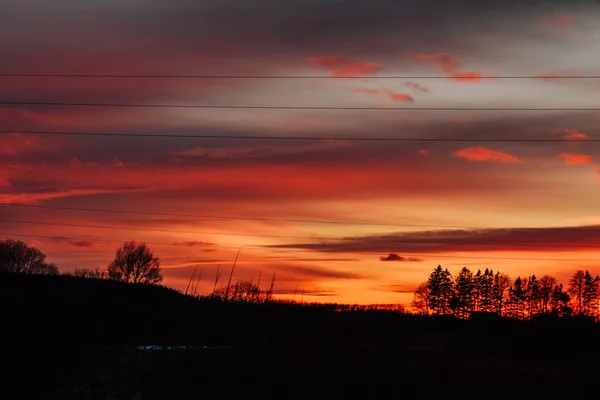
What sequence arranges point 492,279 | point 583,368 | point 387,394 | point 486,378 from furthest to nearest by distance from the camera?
point 492,279 → point 583,368 → point 486,378 → point 387,394

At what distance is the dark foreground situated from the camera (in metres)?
32.0

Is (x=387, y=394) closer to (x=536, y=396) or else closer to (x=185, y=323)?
(x=536, y=396)

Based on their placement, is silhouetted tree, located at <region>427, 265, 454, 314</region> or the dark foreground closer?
the dark foreground

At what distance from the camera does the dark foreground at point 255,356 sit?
3203 centimetres

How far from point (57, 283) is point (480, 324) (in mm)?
42883

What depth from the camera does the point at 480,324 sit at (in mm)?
74500

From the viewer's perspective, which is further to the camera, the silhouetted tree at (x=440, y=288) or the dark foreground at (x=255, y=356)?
the silhouetted tree at (x=440, y=288)

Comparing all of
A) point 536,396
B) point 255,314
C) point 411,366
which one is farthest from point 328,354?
point 255,314

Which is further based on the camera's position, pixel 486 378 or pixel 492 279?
pixel 492 279

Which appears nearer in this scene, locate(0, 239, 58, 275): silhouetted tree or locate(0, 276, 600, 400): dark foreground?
locate(0, 276, 600, 400): dark foreground

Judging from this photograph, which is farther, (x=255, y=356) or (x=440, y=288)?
(x=440, y=288)

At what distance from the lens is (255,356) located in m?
37.6

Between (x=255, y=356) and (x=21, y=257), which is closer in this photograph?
(x=255, y=356)

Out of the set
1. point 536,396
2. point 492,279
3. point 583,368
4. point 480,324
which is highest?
point 492,279
